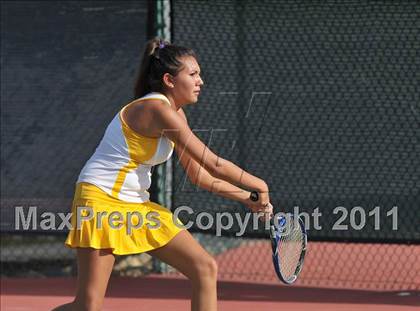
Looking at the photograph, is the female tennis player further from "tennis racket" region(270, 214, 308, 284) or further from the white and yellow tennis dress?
"tennis racket" region(270, 214, 308, 284)

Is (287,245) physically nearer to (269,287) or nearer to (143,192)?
(143,192)

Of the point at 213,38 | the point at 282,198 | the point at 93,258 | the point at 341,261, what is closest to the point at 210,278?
the point at 93,258

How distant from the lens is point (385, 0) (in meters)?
7.41

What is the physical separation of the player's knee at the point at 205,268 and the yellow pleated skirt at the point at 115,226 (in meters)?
0.19

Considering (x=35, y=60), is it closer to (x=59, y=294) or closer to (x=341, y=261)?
(x=59, y=294)

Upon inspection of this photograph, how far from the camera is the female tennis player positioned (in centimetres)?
452

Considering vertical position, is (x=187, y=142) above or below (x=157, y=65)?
below

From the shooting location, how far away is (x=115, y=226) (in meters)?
4.61

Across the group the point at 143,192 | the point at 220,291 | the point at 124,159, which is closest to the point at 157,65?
the point at 124,159

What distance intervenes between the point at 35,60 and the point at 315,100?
2.26 meters

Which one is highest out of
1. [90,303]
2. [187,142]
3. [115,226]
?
[187,142]

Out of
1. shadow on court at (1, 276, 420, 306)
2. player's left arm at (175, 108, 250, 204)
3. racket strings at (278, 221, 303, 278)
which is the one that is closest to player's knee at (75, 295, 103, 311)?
player's left arm at (175, 108, 250, 204)

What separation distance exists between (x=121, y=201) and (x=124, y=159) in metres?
0.19

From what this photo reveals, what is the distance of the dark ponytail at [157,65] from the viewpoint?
4746mm
